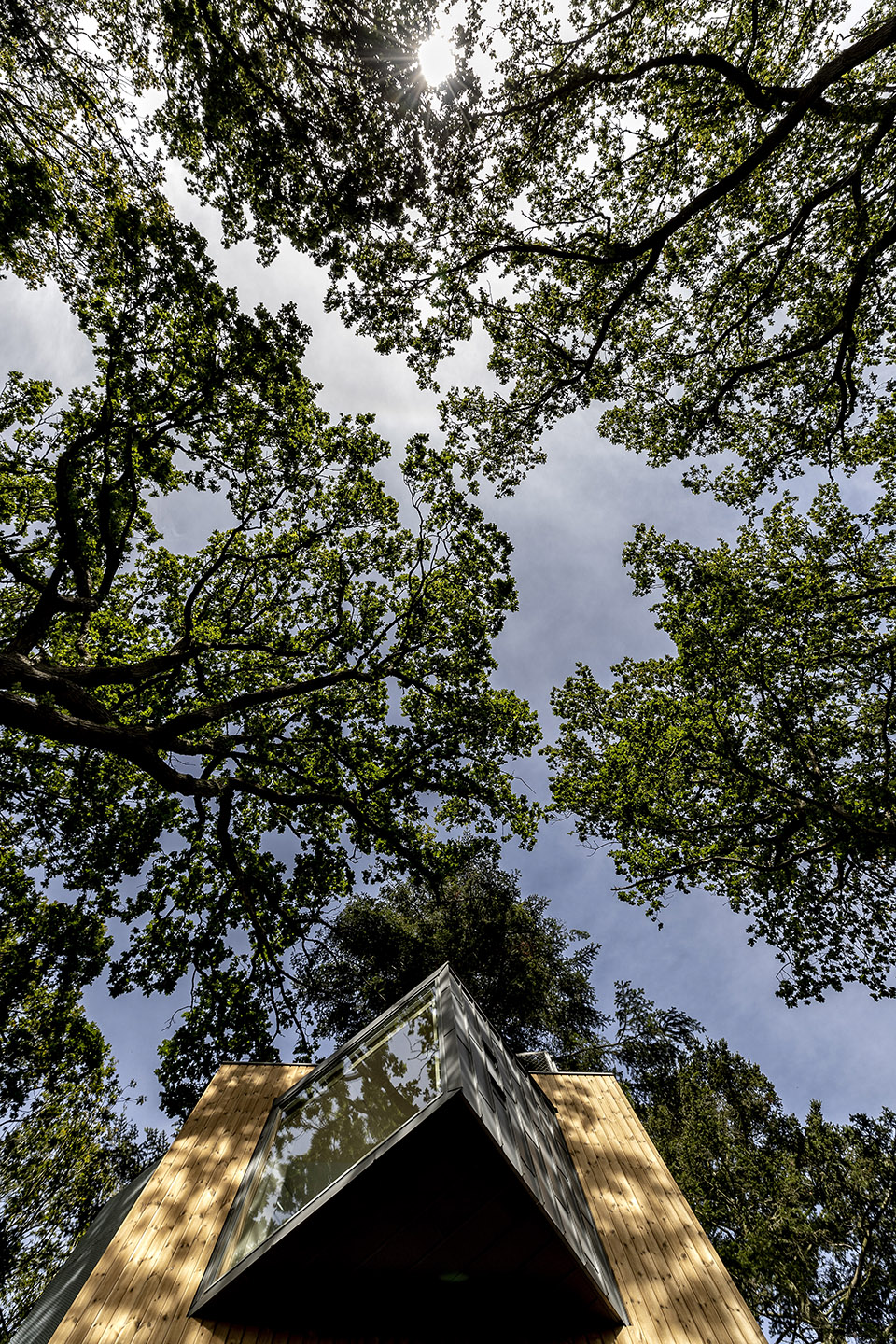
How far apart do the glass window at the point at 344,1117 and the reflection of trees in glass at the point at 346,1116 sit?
0.01 metres

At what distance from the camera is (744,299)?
10.8 m

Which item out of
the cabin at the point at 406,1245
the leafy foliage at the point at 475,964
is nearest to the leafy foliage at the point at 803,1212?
the leafy foliage at the point at 475,964

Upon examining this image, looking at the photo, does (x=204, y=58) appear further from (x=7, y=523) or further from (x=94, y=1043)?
(x=94, y=1043)

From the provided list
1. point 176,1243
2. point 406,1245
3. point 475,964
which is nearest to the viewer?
point 406,1245

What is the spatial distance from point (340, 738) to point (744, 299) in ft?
40.2

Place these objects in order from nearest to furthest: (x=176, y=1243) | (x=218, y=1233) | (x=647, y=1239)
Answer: (x=176, y=1243), (x=218, y=1233), (x=647, y=1239)

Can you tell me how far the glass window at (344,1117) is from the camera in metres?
4.94

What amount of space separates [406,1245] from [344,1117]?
1.21 m

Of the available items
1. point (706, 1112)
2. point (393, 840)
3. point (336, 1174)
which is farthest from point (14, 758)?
point (706, 1112)

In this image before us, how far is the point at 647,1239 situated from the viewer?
237 inches

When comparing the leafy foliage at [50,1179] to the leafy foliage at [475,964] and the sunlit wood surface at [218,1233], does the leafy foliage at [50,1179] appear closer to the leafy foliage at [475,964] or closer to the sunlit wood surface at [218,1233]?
the leafy foliage at [475,964]

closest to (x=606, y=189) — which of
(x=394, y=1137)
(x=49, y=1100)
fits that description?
(x=394, y=1137)

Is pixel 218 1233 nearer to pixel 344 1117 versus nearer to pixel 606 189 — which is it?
pixel 344 1117

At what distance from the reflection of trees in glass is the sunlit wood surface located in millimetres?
663
